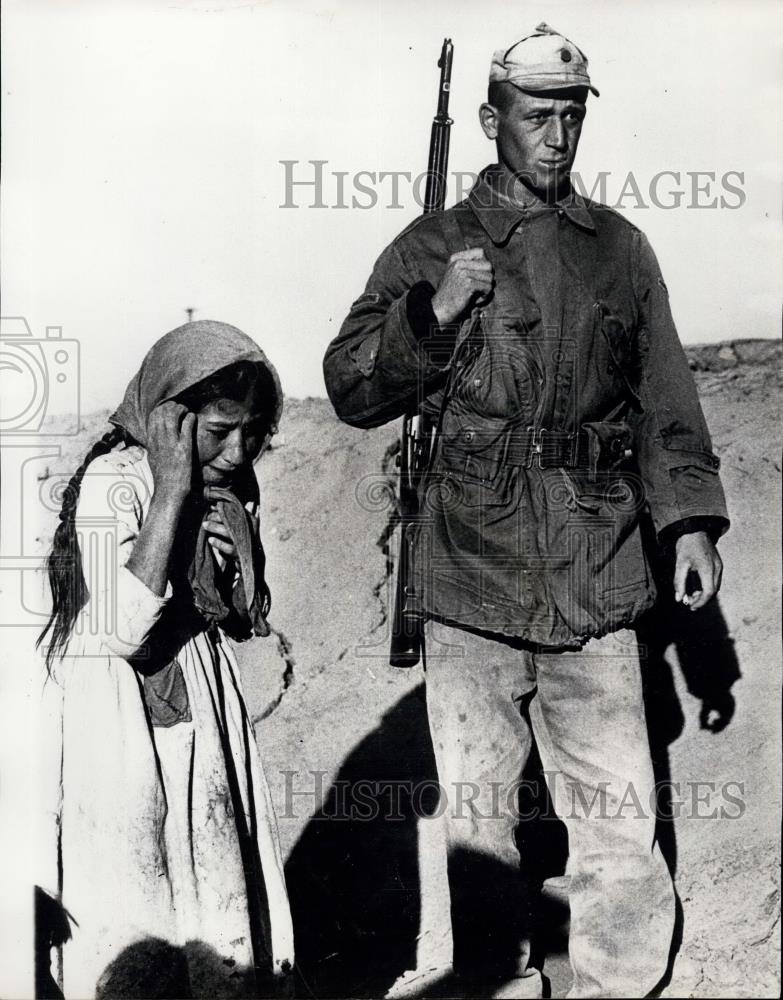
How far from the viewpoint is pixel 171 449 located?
377 cm

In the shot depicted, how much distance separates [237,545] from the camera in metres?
3.95

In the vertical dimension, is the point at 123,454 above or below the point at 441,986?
above

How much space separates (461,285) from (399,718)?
1558 mm

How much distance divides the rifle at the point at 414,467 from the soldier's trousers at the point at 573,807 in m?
0.19

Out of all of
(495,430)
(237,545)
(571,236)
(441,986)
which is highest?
(571,236)

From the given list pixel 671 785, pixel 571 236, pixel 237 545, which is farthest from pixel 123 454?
pixel 671 785

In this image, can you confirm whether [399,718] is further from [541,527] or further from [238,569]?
[541,527]

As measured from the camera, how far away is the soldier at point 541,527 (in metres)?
3.82

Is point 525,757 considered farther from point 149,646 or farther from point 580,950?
point 149,646

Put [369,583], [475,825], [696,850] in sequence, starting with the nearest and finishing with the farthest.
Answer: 1. [475,825]
2. [696,850]
3. [369,583]

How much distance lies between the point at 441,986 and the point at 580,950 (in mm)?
417

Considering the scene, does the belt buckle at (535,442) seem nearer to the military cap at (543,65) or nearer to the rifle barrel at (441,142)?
the rifle barrel at (441,142)

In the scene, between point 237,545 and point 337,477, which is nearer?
point 237,545

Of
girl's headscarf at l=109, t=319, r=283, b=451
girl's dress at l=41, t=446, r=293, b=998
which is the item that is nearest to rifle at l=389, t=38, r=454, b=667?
girl's headscarf at l=109, t=319, r=283, b=451
